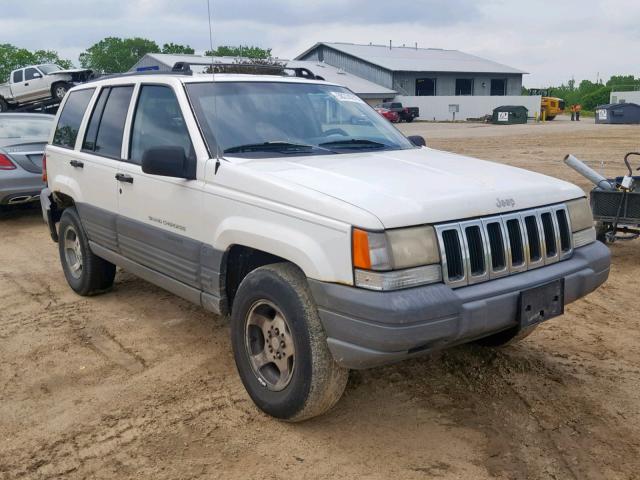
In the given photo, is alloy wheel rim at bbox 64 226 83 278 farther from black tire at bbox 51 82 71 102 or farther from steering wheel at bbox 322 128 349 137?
black tire at bbox 51 82 71 102

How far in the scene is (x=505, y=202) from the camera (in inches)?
136

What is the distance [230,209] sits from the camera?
377cm

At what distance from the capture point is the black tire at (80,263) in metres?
5.74

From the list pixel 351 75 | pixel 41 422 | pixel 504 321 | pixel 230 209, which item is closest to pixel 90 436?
pixel 41 422

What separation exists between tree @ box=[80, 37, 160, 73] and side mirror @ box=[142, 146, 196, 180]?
303 feet

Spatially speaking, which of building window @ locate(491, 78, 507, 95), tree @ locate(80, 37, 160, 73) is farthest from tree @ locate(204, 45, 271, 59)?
tree @ locate(80, 37, 160, 73)

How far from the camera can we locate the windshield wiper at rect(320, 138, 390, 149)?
4371mm

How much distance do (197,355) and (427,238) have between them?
7.20 feet

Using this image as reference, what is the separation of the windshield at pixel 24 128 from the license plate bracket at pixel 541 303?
345 inches

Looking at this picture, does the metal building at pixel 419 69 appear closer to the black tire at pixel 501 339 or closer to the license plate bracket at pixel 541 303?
the black tire at pixel 501 339

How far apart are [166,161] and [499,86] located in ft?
210

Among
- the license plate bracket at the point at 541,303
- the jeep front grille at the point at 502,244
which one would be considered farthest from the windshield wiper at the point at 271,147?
the license plate bracket at the point at 541,303

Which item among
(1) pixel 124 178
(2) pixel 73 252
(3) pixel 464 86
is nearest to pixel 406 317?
(1) pixel 124 178

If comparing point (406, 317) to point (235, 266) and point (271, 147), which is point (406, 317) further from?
point (271, 147)
